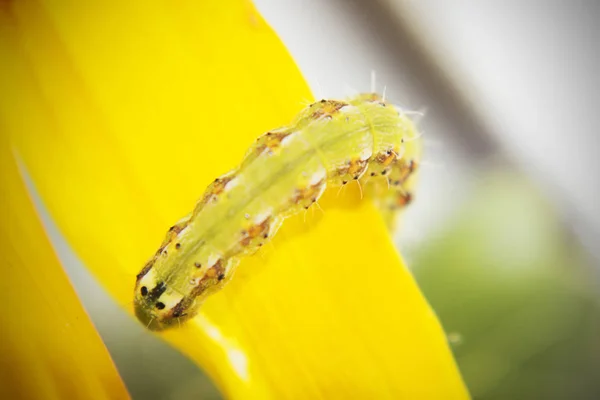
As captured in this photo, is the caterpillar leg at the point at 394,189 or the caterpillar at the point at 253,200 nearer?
the caterpillar at the point at 253,200

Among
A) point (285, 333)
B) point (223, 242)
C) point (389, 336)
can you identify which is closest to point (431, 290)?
point (389, 336)

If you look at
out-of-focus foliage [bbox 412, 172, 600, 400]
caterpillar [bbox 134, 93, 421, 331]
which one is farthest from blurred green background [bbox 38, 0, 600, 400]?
caterpillar [bbox 134, 93, 421, 331]

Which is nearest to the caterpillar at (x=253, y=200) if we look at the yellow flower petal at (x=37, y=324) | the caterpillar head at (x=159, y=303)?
the caterpillar head at (x=159, y=303)

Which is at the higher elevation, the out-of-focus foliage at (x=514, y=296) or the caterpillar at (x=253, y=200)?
the caterpillar at (x=253, y=200)

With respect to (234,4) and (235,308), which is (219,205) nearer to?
(235,308)

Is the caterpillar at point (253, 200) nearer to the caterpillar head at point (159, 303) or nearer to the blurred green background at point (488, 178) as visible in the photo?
the caterpillar head at point (159, 303)

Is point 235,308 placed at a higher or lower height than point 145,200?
lower

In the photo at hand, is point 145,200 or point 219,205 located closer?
point 219,205
